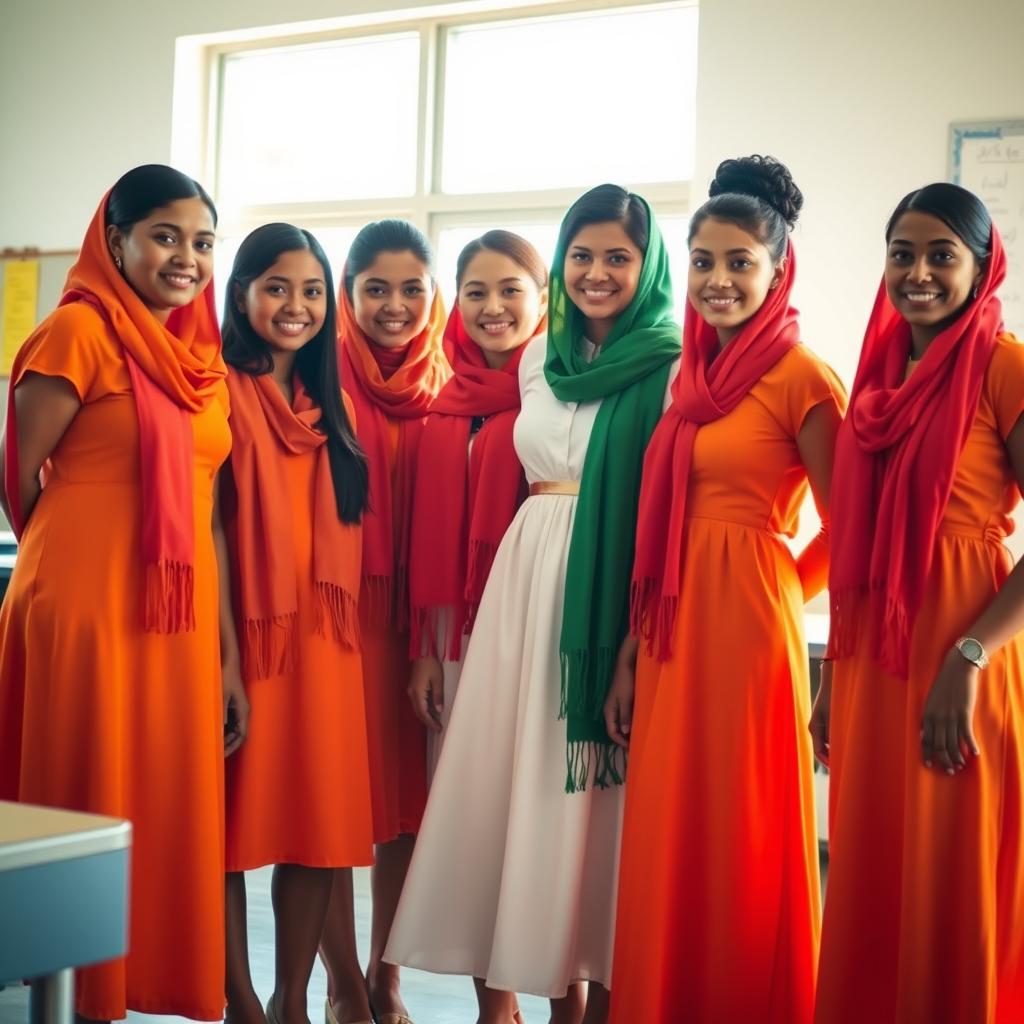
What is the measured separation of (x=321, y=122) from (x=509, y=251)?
3179 millimetres

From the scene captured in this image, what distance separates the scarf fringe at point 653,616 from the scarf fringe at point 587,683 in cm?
8

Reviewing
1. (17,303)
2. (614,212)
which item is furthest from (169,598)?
(17,303)

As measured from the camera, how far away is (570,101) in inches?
199

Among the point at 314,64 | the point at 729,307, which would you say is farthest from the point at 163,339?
the point at 314,64

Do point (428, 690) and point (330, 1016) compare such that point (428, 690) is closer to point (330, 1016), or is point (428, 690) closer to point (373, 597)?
point (373, 597)

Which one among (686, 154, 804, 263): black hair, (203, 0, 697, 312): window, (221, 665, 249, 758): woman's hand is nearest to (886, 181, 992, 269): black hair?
(686, 154, 804, 263): black hair

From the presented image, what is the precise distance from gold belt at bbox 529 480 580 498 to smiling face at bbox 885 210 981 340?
2.28 feet

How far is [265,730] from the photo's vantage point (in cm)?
240

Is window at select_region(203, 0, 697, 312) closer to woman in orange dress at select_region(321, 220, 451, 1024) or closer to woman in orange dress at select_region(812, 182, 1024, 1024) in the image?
woman in orange dress at select_region(321, 220, 451, 1024)

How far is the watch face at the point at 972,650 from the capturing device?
1851mm

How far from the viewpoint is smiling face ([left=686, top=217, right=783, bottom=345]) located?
222 cm

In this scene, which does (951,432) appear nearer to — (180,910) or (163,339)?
(163,339)

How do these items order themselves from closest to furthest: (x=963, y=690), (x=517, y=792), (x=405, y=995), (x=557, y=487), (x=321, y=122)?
1. (x=963, y=690)
2. (x=517, y=792)
3. (x=557, y=487)
4. (x=405, y=995)
5. (x=321, y=122)

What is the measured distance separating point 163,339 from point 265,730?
738 mm
